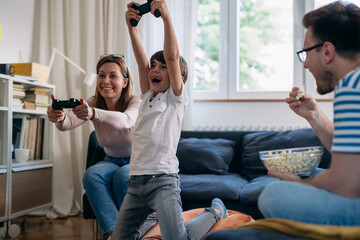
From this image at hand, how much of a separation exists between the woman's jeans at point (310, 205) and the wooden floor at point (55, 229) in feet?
6.94

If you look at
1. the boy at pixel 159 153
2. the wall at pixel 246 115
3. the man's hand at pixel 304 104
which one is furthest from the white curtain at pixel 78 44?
the man's hand at pixel 304 104

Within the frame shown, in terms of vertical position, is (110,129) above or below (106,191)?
above

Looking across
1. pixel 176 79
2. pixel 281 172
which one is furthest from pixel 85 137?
pixel 281 172

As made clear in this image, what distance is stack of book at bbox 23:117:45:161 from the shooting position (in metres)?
3.13

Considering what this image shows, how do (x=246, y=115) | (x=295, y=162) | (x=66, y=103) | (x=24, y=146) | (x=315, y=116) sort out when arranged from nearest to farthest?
1. (x=295, y=162)
2. (x=315, y=116)
3. (x=66, y=103)
4. (x=24, y=146)
5. (x=246, y=115)

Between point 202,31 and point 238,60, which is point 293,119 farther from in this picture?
point 202,31

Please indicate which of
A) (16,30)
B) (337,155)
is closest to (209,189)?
(337,155)

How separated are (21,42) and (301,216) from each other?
3341 millimetres

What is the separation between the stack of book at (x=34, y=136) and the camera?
3133 millimetres

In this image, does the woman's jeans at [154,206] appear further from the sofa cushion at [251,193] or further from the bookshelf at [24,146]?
the bookshelf at [24,146]

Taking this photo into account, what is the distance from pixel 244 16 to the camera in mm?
3816

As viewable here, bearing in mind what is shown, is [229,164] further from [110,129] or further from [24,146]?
[24,146]

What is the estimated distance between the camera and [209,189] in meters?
2.39

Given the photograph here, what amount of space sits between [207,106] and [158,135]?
2098 millimetres
